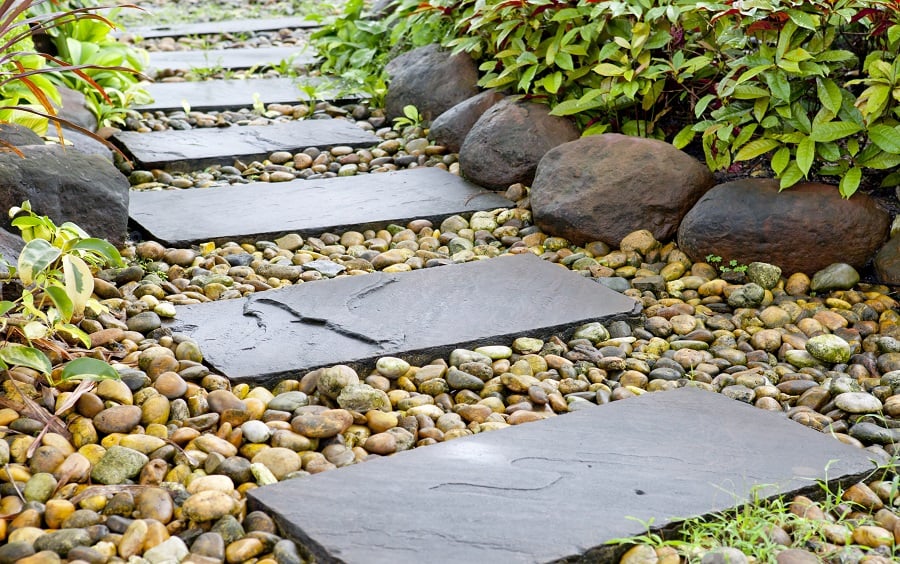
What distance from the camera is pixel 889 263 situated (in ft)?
10.7

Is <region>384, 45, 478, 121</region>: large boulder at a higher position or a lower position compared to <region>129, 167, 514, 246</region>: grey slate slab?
higher

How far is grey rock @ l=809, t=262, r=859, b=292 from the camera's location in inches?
128

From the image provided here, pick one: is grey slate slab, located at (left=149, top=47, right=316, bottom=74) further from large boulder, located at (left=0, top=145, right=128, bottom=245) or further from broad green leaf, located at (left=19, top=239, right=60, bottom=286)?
broad green leaf, located at (left=19, top=239, right=60, bottom=286)

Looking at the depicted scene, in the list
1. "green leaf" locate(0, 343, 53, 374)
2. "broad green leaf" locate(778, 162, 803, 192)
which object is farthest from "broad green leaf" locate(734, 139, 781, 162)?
"green leaf" locate(0, 343, 53, 374)

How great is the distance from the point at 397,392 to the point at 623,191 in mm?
1420

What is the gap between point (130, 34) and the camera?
774cm

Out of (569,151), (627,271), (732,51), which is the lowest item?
(627,271)

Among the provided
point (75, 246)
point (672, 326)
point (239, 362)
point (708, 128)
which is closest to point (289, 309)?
point (239, 362)

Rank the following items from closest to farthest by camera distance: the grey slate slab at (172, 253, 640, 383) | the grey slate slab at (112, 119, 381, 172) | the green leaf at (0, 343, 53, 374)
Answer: the green leaf at (0, 343, 53, 374), the grey slate slab at (172, 253, 640, 383), the grey slate slab at (112, 119, 381, 172)

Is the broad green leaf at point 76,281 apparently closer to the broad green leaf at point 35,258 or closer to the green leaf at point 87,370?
the broad green leaf at point 35,258

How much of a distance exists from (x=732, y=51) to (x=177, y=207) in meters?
2.25

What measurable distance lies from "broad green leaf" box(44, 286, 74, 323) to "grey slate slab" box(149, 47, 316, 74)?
14.3ft

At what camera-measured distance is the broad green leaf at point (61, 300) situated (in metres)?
2.36

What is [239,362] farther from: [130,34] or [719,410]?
[130,34]
